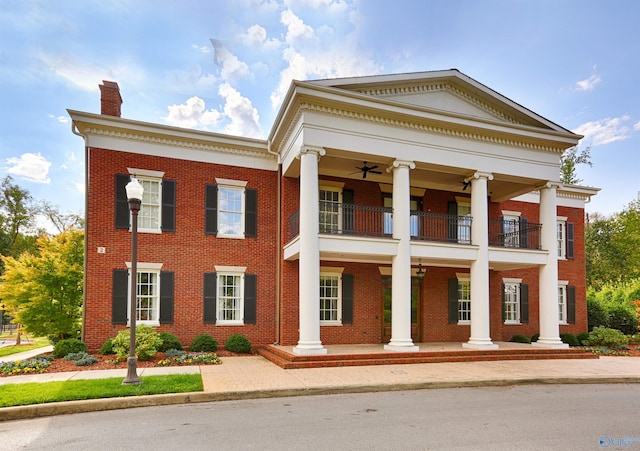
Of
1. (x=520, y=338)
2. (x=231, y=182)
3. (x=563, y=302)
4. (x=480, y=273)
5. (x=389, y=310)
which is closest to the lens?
(x=480, y=273)

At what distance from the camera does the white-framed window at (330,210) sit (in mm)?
15406

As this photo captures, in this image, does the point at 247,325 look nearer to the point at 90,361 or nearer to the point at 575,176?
the point at 90,361

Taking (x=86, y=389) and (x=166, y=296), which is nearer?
(x=86, y=389)

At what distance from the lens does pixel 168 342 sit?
43.1ft

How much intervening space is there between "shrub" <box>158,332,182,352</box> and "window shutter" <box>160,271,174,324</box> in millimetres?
583

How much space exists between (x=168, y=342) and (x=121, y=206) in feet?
14.8

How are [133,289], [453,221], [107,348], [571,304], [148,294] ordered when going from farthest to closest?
[571,304]
[453,221]
[148,294]
[107,348]
[133,289]

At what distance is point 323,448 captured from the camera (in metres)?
5.61

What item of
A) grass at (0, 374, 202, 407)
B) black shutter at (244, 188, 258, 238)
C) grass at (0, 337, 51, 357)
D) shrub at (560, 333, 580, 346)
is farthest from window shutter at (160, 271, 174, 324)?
shrub at (560, 333, 580, 346)

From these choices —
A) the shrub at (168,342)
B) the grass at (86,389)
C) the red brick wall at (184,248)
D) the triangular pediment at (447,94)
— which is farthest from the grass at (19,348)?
the triangular pediment at (447,94)

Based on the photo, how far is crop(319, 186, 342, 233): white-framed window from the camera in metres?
15.4

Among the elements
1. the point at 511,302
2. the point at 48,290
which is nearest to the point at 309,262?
the point at 48,290

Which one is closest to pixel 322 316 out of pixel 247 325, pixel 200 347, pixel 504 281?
pixel 247 325

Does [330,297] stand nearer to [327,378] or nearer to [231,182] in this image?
[231,182]
